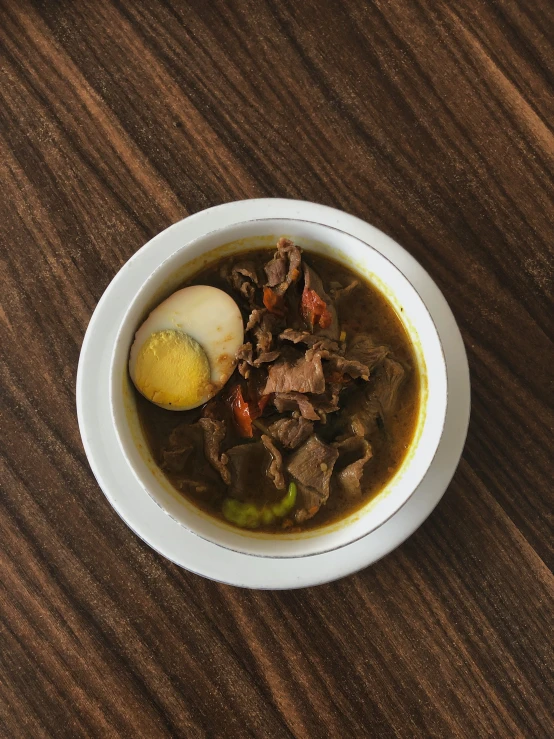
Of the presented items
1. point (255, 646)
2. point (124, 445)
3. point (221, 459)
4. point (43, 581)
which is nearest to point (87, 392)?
point (124, 445)

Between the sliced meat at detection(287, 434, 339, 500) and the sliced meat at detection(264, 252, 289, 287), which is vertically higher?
the sliced meat at detection(264, 252, 289, 287)

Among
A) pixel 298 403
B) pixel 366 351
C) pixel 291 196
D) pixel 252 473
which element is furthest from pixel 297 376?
pixel 291 196

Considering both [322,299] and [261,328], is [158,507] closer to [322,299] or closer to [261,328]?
[261,328]

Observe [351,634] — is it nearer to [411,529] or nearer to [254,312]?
[411,529]

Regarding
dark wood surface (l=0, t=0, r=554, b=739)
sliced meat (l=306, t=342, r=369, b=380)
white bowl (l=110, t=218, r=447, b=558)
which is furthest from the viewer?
dark wood surface (l=0, t=0, r=554, b=739)

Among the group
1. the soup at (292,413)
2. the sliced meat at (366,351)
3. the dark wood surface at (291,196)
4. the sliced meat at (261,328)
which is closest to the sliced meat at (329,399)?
the soup at (292,413)

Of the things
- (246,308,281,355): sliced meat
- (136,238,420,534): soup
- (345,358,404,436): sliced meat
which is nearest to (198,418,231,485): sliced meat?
(136,238,420,534): soup

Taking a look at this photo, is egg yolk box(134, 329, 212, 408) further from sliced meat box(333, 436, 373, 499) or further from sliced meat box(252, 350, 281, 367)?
sliced meat box(333, 436, 373, 499)
